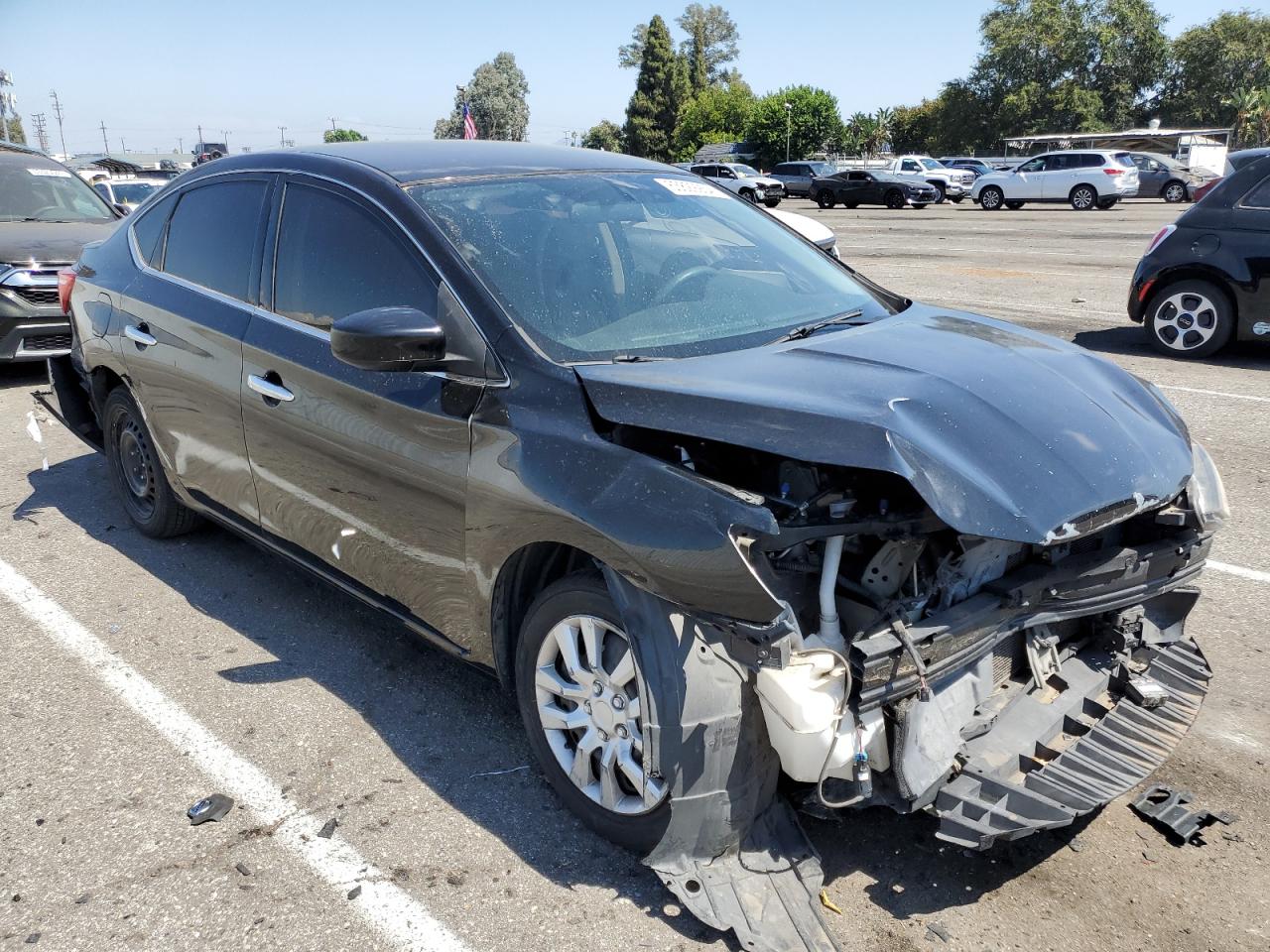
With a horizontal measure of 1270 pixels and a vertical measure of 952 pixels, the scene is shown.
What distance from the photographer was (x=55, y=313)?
8.69 m

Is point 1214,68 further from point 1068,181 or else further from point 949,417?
point 949,417

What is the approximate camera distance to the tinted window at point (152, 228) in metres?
4.65

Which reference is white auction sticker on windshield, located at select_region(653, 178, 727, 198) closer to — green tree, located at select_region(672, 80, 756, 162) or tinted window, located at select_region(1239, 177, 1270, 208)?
tinted window, located at select_region(1239, 177, 1270, 208)

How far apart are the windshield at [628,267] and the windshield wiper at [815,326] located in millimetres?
38

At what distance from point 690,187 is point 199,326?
2.00 m

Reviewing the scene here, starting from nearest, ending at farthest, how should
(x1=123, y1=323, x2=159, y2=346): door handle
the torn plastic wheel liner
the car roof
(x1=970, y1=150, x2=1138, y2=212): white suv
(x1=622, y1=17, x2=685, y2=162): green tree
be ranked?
the torn plastic wheel liner < the car roof < (x1=123, y1=323, x2=159, y2=346): door handle < (x1=970, y1=150, x2=1138, y2=212): white suv < (x1=622, y1=17, x2=685, y2=162): green tree

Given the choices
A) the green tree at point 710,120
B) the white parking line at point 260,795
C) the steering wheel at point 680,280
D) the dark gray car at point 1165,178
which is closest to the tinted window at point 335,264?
the steering wheel at point 680,280

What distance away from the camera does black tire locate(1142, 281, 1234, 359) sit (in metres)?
8.73

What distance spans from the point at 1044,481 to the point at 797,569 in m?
0.61

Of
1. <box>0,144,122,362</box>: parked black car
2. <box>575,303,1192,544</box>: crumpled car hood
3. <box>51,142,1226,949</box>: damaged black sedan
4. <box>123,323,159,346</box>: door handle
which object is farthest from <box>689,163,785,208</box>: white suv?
<box>575,303,1192,544</box>: crumpled car hood

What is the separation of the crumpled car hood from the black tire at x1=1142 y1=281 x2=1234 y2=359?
6.56 meters

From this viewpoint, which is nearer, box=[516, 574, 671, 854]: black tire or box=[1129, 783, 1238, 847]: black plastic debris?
box=[516, 574, 671, 854]: black tire

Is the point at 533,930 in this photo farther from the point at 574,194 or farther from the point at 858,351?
the point at 574,194

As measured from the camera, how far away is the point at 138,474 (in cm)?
513
